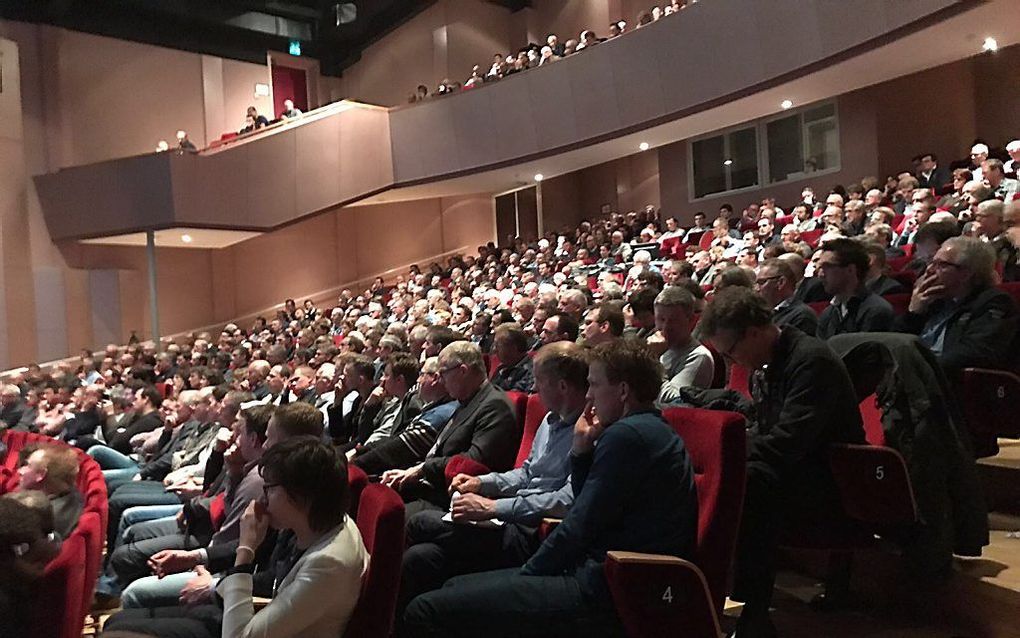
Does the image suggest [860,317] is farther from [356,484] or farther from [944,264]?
[356,484]

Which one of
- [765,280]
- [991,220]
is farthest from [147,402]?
[991,220]

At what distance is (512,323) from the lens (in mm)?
3852

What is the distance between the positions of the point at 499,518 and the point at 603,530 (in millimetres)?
454

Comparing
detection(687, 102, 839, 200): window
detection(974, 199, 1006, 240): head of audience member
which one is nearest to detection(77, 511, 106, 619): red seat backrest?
detection(974, 199, 1006, 240): head of audience member

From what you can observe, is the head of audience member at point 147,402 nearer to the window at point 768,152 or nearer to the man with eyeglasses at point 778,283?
the man with eyeglasses at point 778,283

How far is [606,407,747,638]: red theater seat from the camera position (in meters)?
1.59

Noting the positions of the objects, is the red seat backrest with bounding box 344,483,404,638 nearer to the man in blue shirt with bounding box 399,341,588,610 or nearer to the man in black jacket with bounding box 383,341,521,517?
the man in blue shirt with bounding box 399,341,588,610

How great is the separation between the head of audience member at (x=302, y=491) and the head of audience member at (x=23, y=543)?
0.52 metres

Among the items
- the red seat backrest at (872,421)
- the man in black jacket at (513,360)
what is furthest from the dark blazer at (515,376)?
the red seat backrest at (872,421)

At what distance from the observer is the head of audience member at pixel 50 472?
259 cm

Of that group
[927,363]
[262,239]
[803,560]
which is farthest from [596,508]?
[262,239]

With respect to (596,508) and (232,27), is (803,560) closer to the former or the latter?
(596,508)

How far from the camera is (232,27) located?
505 inches

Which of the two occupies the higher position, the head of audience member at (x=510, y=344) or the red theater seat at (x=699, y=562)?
the head of audience member at (x=510, y=344)
